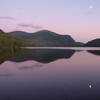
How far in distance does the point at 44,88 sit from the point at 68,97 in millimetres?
5719

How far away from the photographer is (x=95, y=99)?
72.9 feet

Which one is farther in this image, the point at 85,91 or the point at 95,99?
the point at 85,91

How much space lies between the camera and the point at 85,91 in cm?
2594

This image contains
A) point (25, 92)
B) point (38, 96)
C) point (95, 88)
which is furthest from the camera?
point (95, 88)

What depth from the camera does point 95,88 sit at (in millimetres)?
27531

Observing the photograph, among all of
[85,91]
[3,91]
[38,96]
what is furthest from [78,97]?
[3,91]

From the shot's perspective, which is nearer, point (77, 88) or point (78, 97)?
point (78, 97)

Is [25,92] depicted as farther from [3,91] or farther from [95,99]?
[95,99]

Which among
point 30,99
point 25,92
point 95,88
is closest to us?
point 30,99

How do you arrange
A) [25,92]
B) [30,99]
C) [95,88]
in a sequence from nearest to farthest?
1. [30,99]
2. [25,92]
3. [95,88]

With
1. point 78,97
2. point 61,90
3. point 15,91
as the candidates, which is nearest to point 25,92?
point 15,91

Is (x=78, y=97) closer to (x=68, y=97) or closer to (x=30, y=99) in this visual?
(x=68, y=97)

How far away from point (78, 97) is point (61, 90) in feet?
13.4

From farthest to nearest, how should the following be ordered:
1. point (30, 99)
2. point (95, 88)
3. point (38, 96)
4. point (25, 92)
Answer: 1. point (95, 88)
2. point (25, 92)
3. point (38, 96)
4. point (30, 99)
